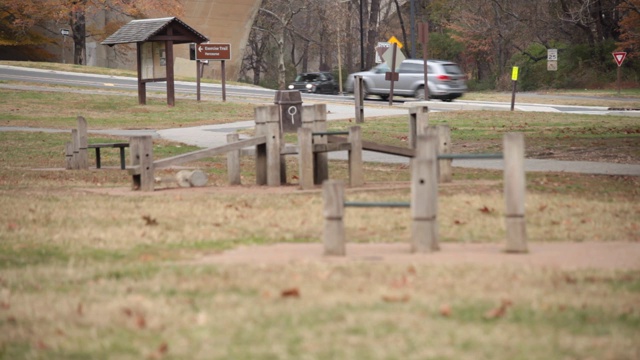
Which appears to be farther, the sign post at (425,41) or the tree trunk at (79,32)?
the tree trunk at (79,32)

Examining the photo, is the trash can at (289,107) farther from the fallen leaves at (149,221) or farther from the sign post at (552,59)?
the sign post at (552,59)

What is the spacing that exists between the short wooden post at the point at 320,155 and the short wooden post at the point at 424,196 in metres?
6.50

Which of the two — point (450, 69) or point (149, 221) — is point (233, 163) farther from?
point (450, 69)

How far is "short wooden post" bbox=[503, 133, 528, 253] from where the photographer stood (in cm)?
967

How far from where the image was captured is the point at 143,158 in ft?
51.5

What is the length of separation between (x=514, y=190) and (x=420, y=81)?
3652 cm

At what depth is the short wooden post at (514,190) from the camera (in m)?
9.67

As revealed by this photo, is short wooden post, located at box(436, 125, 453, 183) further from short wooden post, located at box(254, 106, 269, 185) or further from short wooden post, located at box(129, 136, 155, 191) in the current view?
short wooden post, located at box(129, 136, 155, 191)

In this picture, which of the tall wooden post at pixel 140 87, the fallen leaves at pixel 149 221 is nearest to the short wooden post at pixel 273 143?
the fallen leaves at pixel 149 221

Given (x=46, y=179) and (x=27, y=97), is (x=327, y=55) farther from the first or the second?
(x=46, y=179)

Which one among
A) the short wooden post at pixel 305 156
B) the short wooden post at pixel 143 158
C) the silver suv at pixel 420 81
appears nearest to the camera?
the short wooden post at pixel 305 156

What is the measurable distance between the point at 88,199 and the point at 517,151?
6.76 meters

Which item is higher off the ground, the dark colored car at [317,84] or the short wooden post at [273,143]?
the dark colored car at [317,84]

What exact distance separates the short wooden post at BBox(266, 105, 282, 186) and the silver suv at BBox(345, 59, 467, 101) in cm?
2957
